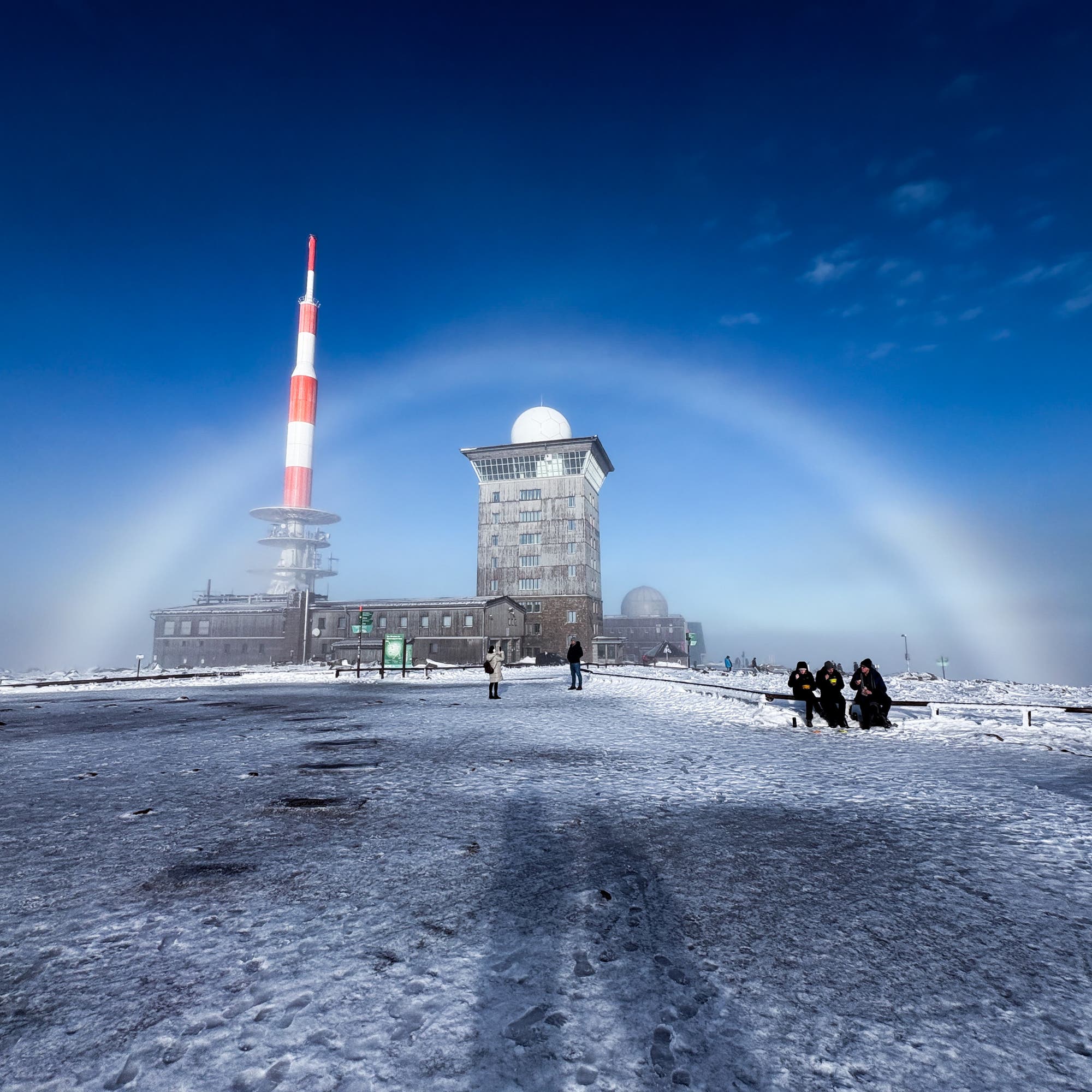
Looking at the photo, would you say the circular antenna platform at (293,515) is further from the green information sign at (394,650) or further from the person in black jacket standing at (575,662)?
the person in black jacket standing at (575,662)

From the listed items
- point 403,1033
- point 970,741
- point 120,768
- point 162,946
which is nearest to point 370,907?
point 162,946

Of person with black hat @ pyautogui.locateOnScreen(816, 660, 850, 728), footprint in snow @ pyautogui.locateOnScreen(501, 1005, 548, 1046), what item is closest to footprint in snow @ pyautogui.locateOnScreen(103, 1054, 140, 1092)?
footprint in snow @ pyautogui.locateOnScreen(501, 1005, 548, 1046)

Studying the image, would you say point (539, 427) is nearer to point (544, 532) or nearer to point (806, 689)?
point (544, 532)

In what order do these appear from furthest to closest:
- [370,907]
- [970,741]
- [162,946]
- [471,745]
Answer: [970,741] < [471,745] < [370,907] < [162,946]

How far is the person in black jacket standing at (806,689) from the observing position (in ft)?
38.3

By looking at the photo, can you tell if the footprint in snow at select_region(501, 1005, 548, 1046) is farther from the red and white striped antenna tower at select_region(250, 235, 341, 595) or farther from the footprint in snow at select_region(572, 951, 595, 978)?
the red and white striped antenna tower at select_region(250, 235, 341, 595)

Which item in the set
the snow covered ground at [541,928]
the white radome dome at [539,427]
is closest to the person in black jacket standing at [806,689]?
the snow covered ground at [541,928]

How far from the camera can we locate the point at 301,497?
90938 millimetres

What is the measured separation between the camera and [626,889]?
3.61 m

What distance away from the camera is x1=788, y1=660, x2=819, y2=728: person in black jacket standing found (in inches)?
460

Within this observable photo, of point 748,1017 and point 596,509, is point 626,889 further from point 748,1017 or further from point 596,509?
point 596,509

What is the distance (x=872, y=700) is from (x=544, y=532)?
57.5 meters

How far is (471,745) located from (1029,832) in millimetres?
6553

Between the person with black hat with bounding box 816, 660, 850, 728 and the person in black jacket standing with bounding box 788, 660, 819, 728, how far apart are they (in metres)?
0.21
